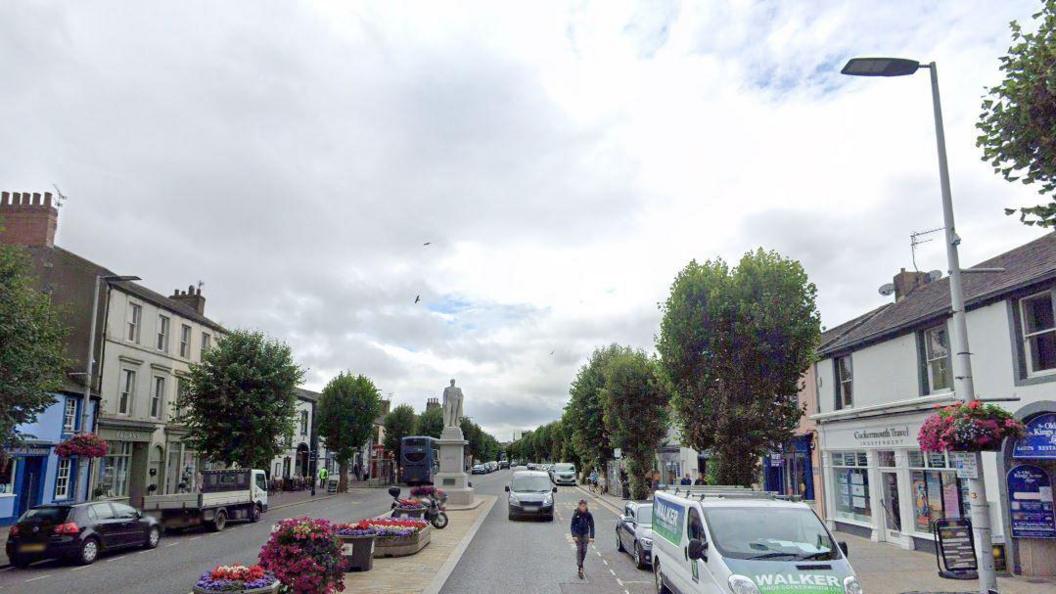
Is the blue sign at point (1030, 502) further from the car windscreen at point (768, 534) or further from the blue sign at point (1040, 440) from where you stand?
→ the car windscreen at point (768, 534)

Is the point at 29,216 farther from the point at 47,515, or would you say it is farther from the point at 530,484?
the point at 530,484

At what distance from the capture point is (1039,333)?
14.9 meters

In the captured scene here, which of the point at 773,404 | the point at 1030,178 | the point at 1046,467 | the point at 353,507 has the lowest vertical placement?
the point at 353,507

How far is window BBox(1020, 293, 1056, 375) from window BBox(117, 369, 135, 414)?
35.2 meters

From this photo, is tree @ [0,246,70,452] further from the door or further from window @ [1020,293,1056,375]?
the door

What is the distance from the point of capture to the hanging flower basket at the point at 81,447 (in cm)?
2344

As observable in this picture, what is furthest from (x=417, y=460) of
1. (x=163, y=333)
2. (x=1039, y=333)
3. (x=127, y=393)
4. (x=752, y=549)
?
(x=752, y=549)

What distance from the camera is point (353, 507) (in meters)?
34.4

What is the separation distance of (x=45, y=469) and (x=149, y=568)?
14.6 m

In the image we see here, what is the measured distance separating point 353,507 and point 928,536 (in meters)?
25.0

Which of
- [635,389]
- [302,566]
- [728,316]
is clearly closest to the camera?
[302,566]

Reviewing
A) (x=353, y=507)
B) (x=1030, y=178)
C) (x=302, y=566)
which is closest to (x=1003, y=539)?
(x=1030, y=178)

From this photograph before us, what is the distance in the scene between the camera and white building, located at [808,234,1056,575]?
15.1m

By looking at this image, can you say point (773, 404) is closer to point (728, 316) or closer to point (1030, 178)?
point (728, 316)
